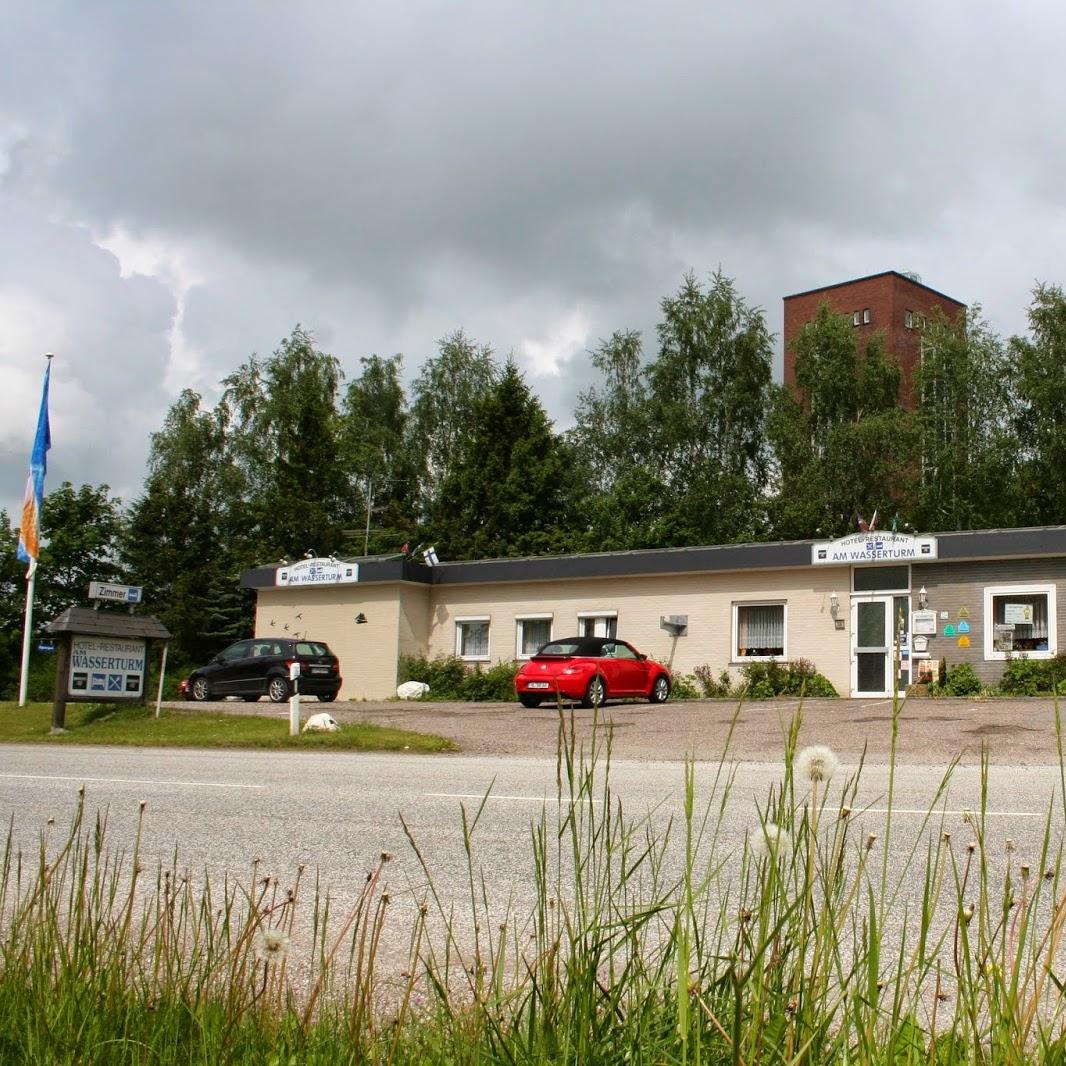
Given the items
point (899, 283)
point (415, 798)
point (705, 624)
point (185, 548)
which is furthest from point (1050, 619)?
point (185, 548)

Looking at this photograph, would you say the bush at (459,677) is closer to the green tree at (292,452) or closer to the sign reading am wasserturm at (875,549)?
the sign reading am wasserturm at (875,549)

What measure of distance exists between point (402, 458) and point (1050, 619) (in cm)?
3680

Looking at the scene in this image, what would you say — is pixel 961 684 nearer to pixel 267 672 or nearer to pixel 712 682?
pixel 712 682

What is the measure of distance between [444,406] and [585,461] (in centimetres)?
951

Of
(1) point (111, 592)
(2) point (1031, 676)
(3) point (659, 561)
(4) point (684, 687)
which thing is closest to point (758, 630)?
(4) point (684, 687)

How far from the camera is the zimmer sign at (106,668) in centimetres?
2295

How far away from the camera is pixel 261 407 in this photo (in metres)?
62.6

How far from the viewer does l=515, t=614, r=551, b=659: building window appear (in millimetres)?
34438

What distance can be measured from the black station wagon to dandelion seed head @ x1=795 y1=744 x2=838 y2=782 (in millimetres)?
29040

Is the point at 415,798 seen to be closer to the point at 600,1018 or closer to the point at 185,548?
the point at 600,1018

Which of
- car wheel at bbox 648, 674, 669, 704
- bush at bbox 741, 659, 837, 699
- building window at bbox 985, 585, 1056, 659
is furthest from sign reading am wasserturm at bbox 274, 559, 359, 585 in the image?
building window at bbox 985, 585, 1056, 659

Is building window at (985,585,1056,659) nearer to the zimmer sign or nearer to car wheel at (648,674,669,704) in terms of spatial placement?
car wheel at (648,674,669,704)

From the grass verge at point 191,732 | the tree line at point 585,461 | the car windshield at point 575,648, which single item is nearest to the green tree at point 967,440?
the tree line at point 585,461

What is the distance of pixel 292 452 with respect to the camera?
58.1m
